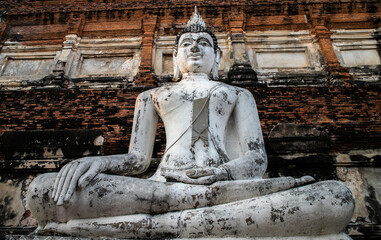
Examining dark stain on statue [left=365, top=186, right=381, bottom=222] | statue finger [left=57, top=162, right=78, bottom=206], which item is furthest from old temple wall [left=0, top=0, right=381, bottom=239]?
statue finger [left=57, top=162, right=78, bottom=206]

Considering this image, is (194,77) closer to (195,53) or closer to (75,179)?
(195,53)

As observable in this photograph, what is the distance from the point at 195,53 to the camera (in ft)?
10.2

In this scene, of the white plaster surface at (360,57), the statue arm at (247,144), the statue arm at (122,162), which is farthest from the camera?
the white plaster surface at (360,57)

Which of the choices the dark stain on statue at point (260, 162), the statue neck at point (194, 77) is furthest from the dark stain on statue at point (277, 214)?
the statue neck at point (194, 77)

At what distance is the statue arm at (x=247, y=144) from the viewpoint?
2262 mm

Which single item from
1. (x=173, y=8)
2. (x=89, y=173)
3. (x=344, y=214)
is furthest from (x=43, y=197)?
(x=173, y=8)

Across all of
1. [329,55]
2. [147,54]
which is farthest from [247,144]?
[329,55]

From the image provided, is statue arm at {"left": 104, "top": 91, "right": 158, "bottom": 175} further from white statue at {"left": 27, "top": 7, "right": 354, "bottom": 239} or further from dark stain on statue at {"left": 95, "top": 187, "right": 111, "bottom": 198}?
dark stain on statue at {"left": 95, "top": 187, "right": 111, "bottom": 198}

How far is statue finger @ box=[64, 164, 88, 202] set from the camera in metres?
1.83

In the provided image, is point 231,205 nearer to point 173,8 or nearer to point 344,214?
point 344,214

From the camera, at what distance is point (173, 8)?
8648 millimetres

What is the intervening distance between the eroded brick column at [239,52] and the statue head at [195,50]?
3982 millimetres

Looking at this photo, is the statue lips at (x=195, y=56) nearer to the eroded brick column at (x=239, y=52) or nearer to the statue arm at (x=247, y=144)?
the statue arm at (x=247, y=144)

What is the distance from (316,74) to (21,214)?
6.94 metres
